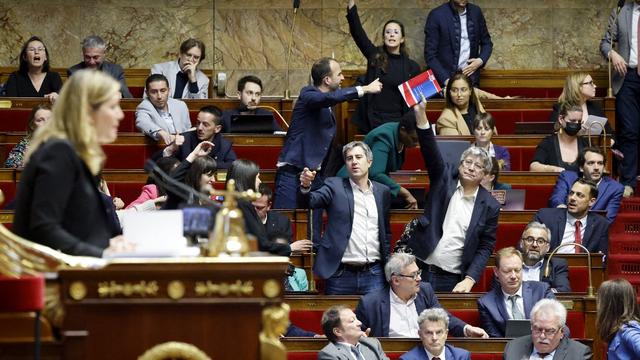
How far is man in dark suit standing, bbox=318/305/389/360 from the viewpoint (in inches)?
245

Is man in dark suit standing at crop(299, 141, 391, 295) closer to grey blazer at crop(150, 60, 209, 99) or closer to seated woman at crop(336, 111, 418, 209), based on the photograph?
seated woman at crop(336, 111, 418, 209)

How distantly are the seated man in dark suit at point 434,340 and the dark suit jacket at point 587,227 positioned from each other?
180 centimetres

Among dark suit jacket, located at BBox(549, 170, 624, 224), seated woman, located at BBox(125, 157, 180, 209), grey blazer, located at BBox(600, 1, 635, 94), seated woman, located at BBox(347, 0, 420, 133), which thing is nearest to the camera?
seated woman, located at BBox(125, 157, 180, 209)

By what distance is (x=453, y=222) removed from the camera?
7.46m

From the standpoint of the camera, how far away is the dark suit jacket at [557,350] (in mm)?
6445

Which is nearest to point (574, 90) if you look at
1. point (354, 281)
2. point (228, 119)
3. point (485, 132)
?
point (485, 132)

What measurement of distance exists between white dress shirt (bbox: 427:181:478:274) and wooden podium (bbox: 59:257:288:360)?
4.27 metres

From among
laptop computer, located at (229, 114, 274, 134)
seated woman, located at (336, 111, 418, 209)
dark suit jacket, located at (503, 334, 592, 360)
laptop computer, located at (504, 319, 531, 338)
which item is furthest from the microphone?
laptop computer, located at (229, 114, 274, 134)

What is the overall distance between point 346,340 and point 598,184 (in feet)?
9.44

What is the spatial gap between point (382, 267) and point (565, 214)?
130 cm

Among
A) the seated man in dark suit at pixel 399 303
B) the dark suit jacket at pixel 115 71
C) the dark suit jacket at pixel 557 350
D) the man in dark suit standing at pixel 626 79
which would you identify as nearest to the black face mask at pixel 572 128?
the man in dark suit standing at pixel 626 79

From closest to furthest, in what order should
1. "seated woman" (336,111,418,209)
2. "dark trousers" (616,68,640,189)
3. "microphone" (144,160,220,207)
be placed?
"microphone" (144,160,220,207)
"seated woman" (336,111,418,209)
"dark trousers" (616,68,640,189)

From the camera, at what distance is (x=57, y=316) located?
3.23m

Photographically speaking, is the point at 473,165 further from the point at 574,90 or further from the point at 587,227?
the point at 574,90
